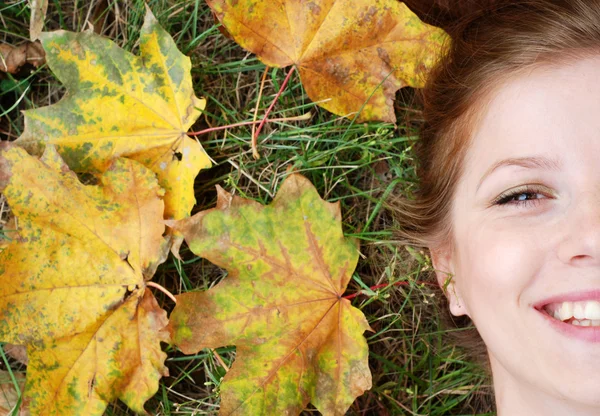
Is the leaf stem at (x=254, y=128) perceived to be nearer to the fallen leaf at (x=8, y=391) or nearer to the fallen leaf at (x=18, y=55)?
the fallen leaf at (x=18, y=55)

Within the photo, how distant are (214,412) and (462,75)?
135 centimetres

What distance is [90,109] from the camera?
199cm

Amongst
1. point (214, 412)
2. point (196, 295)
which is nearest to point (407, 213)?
point (196, 295)

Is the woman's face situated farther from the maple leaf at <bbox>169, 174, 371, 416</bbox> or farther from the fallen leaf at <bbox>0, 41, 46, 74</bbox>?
the fallen leaf at <bbox>0, 41, 46, 74</bbox>

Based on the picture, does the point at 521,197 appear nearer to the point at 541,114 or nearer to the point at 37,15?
the point at 541,114

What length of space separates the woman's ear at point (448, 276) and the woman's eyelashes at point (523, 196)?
10.6 inches

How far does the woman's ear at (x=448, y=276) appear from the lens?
1.92m

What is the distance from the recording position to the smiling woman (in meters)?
1.52

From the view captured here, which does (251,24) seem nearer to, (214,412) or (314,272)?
(314,272)

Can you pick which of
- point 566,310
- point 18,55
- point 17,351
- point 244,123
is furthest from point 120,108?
point 566,310

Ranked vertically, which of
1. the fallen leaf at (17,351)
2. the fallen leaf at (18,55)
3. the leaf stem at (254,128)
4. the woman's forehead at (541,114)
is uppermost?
the woman's forehead at (541,114)

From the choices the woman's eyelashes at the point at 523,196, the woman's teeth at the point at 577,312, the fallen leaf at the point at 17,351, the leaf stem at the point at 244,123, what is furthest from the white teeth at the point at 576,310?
the fallen leaf at the point at 17,351

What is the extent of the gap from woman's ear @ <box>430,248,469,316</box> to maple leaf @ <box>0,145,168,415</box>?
32.9 inches

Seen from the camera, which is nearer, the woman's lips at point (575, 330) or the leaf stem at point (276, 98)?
the woman's lips at point (575, 330)
